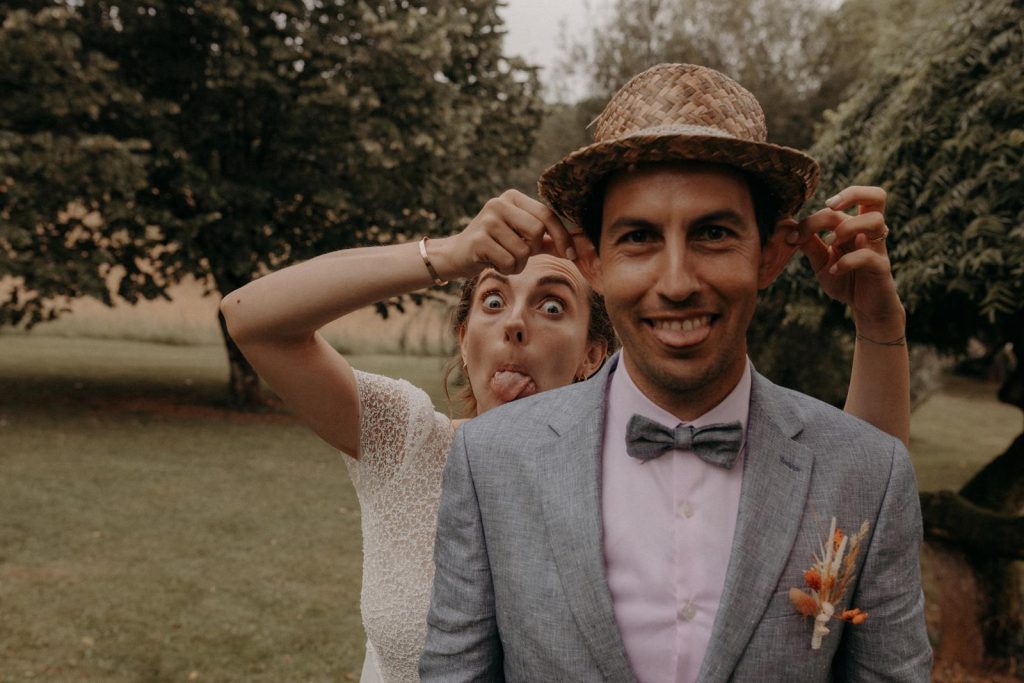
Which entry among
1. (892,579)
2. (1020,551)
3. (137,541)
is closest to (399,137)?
(137,541)

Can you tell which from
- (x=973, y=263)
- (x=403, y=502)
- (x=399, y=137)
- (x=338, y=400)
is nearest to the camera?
(x=338, y=400)

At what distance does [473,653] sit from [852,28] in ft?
77.5

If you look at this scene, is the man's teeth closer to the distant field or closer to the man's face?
the man's face

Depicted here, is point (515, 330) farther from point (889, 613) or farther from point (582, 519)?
point (889, 613)

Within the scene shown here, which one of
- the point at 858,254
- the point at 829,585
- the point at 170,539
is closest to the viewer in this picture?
the point at 829,585

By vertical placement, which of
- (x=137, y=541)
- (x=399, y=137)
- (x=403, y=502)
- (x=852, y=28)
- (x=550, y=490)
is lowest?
(x=137, y=541)

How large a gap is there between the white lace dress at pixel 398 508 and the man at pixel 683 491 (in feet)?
2.12

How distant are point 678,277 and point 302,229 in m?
15.5

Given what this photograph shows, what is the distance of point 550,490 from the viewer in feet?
6.26

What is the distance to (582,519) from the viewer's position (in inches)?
73.0

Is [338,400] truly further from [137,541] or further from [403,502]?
[137,541]

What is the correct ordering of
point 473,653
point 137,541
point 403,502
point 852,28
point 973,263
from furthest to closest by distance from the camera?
point 852,28 < point 137,541 < point 973,263 < point 403,502 < point 473,653

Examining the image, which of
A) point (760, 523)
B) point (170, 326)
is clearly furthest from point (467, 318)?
point (170, 326)

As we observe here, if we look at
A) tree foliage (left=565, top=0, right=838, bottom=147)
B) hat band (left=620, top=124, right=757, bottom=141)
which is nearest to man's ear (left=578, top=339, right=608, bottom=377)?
hat band (left=620, top=124, right=757, bottom=141)
